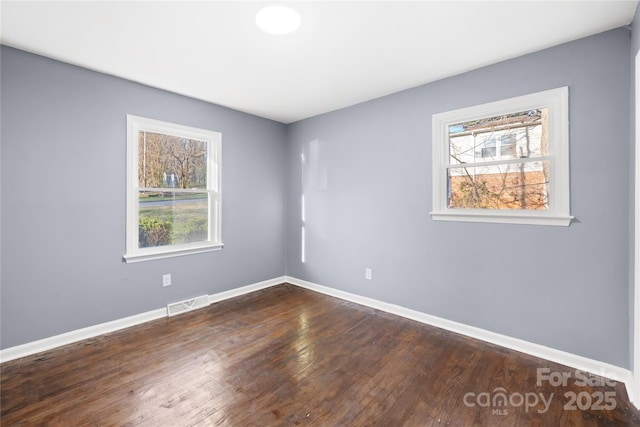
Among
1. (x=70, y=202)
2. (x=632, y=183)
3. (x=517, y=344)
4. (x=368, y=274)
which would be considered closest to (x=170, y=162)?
(x=70, y=202)

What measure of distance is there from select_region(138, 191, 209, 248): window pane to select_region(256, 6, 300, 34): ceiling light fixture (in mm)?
2151

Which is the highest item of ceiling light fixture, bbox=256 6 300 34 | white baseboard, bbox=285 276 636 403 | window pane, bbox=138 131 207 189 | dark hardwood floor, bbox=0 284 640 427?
ceiling light fixture, bbox=256 6 300 34

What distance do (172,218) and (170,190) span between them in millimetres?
334

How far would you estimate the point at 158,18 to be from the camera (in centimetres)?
193

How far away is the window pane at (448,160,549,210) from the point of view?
2.42 m

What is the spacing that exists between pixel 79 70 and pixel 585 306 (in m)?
4.62

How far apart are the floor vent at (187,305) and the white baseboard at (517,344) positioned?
1772 millimetres

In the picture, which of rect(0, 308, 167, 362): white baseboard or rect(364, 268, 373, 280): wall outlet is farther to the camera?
rect(364, 268, 373, 280): wall outlet

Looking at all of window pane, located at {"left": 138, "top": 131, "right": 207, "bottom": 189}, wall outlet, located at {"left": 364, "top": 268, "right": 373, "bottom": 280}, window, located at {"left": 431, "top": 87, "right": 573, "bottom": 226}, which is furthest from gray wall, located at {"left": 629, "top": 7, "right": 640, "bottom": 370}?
window pane, located at {"left": 138, "top": 131, "right": 207, "bottom": 189}

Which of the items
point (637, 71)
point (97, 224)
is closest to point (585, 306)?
point (637, 71)

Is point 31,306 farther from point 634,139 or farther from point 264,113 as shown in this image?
point 634,139

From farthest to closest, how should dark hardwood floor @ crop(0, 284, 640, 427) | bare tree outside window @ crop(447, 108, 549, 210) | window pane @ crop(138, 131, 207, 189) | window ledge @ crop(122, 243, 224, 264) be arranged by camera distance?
window pane @ crop(138, 131, 207, 189) → window ledge @ crop(122, 243, 224, 264) → bare tree outside window @ crop(447, 108, 549, 210) → dark hardwood floor @ crop(0, 284, 640, 427)

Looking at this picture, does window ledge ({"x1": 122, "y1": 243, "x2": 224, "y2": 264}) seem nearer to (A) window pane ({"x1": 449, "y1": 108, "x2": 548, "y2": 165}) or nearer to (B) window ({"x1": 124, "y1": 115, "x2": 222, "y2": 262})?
(B) window ({"x1": 124, "y1": 115, "x2": 222, "y2": 262})

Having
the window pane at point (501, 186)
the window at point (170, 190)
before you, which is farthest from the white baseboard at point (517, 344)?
the window at point (170, 190)
